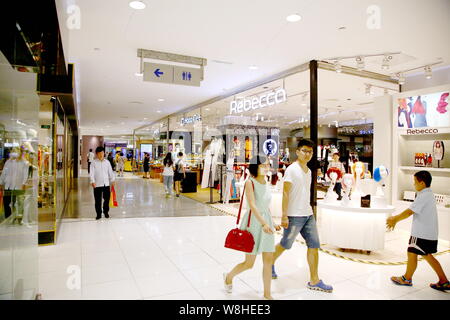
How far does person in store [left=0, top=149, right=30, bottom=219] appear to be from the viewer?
2.15 metres

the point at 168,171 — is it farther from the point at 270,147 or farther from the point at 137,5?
the point at 137,5

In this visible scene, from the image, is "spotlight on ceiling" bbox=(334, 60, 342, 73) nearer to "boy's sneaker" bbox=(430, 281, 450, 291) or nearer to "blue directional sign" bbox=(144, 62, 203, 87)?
"blue directional sign" bbox=(144, 62, 203, 87)

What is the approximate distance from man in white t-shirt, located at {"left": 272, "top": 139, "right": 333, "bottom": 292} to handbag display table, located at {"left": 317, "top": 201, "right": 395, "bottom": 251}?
1457 mm

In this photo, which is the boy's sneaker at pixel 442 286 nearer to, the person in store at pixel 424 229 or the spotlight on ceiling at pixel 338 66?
the person in store at pixel 424 229

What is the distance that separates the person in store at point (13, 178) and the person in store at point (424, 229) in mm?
3534

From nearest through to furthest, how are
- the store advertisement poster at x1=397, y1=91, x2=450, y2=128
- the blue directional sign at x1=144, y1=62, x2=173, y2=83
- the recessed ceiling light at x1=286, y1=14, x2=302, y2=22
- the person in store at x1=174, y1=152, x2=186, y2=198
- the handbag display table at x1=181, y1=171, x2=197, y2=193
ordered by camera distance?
the recessed ceiling light at x1=286, y1=14, x2=302, y2=22
the store advertisement poster at x1=397, y1=91, x2=450, y2=128
the blue directional sign at x1=144, y1=62, x2=173, y2=83
the person in store at x1=174, y1=152, x2=186, y2=198
the handbag display table at x1=181, y1=171, x2=197, y2=193

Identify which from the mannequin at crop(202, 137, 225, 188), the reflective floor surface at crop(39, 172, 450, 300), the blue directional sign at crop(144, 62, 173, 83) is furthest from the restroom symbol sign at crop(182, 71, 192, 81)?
the mannequin at crop(202, 137, 225, 188)

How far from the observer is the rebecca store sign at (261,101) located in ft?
20.7

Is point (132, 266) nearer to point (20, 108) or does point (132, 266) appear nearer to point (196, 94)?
point (20, 108)

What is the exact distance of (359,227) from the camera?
425cm

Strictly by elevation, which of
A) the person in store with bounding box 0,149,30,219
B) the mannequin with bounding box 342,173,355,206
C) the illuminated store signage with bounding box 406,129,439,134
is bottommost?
the mannequin with bounding box 342,173,355,206
